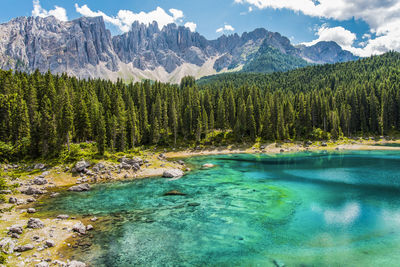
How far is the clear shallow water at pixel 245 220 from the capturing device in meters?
20.7

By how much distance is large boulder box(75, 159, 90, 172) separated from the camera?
52625mm

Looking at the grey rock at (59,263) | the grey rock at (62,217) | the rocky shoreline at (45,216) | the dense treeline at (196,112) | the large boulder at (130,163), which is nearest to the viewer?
the grey rock at (59,263)

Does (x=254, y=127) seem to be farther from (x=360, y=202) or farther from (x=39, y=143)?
(x=39, y=143)

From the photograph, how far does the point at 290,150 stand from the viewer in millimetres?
97000

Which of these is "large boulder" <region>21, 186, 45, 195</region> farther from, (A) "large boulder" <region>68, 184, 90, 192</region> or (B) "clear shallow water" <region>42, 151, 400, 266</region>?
(B) "clear shallow water" <region>42, 151, 400, 266</region>

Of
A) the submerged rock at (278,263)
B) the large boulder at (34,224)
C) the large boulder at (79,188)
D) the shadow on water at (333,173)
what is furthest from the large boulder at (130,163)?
the submerged rock at (278,263)

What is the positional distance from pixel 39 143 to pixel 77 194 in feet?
96.1

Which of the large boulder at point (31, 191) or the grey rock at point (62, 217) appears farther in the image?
the large boulder at point (31, 191)

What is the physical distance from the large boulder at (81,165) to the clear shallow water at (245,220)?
35.8 feet

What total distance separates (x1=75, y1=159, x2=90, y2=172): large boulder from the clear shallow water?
35.8 feet

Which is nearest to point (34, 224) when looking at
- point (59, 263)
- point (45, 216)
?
point (45, 216)

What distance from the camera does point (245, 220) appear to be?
2892 cm

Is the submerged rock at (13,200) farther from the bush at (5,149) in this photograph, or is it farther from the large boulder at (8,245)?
the large boulder at (8,245)

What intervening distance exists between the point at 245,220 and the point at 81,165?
41191 millimetres
